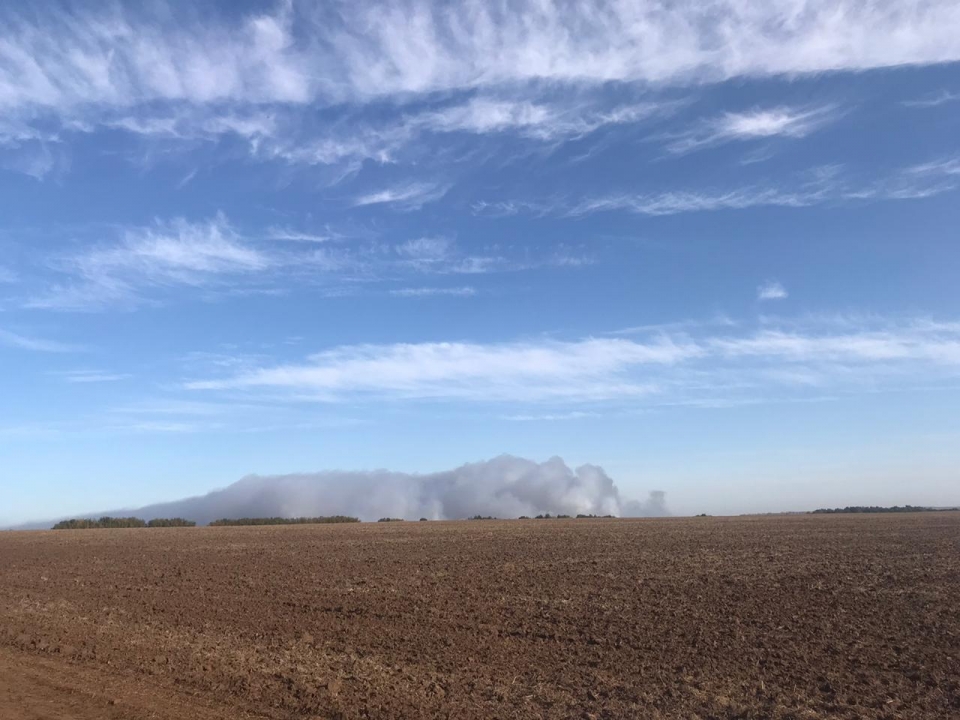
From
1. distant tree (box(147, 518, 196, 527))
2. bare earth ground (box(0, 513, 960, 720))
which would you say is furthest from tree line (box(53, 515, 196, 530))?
bare earth ground (box(0, 513, 960, 720))

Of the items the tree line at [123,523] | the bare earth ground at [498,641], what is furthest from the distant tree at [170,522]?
the bare earth ground at [498,641]

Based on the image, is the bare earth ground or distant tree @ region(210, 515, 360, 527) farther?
distant tree @ region(210, 515, 360, 527)

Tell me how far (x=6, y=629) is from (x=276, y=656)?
7.73m

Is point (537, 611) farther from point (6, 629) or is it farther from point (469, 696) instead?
point (6, 629)

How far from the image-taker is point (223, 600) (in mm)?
21469

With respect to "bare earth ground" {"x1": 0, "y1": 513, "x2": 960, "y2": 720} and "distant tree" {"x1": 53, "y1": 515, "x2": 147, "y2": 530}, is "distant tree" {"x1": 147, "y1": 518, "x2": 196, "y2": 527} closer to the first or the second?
"distant tree" {"x1": 53, "y1": 515, "x2": 147, "y2": 530}

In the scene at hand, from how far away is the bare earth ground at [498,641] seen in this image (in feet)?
36.3

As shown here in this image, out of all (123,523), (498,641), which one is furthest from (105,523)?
(498,641)

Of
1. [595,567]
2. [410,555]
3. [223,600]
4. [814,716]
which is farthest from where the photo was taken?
[410,555]

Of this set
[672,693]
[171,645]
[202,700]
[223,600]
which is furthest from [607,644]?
[223,600]

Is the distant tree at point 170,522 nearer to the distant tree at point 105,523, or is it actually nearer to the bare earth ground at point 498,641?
the distant tree at point 105,523

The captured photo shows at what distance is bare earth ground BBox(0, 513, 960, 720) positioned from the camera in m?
11.1

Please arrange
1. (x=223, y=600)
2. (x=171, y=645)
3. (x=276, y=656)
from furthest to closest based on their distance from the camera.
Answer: (x=223, y=600)
(x=171, y=645)
(x=276, y=656)

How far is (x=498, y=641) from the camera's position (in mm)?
15203
